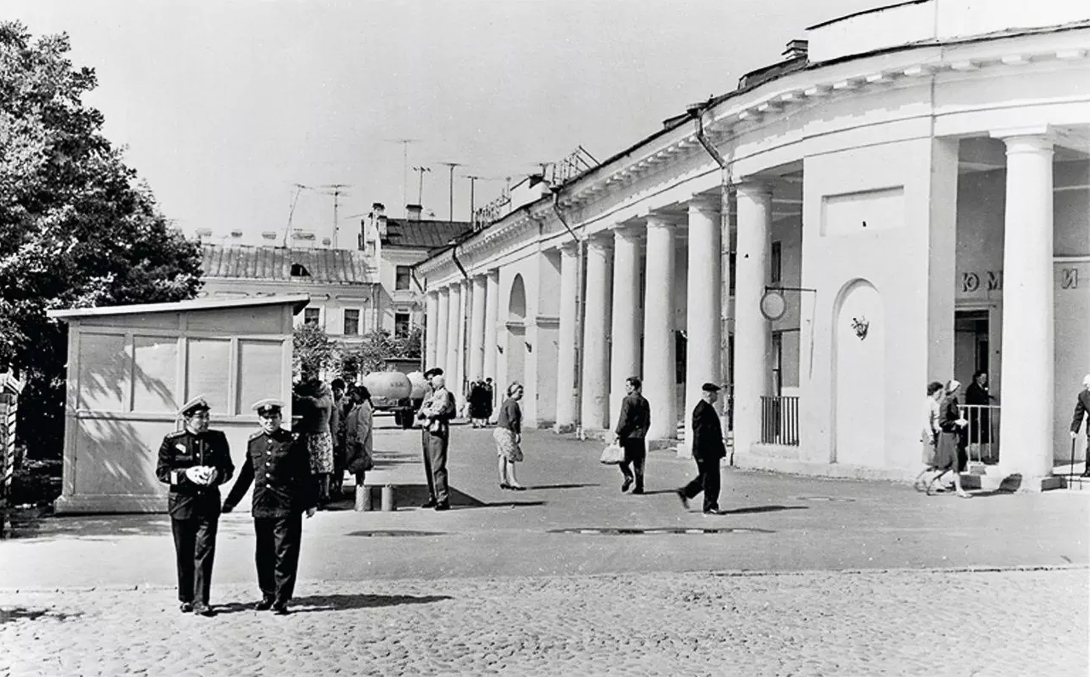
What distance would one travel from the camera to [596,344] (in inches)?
1215

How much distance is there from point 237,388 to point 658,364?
49.4ft

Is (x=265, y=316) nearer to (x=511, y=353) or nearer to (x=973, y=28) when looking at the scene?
(x=973, y=28)

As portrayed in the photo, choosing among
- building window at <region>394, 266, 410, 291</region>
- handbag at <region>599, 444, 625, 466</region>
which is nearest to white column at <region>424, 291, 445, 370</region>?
building window at <region>394, 266, 410, 291</region>

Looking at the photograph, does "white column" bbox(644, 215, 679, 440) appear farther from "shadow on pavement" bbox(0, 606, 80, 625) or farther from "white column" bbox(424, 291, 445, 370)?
"white column" bbox(424, 291, 445, 370)

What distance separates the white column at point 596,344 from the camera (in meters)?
30.7

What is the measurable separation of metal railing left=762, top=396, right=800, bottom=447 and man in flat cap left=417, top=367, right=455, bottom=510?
331 inches

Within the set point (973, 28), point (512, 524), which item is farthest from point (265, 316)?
point (973, 28)

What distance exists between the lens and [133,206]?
74.8 ft

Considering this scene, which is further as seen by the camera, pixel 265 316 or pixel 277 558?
pixel 265 316

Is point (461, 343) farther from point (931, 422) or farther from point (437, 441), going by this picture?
point (437, 441)

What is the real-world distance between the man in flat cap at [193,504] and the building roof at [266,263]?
119 ft

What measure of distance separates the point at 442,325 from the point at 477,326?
7877mm

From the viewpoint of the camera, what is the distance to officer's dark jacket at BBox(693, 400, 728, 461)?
44.5ft

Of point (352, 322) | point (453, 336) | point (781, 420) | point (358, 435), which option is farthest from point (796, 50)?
point (352, 322)
